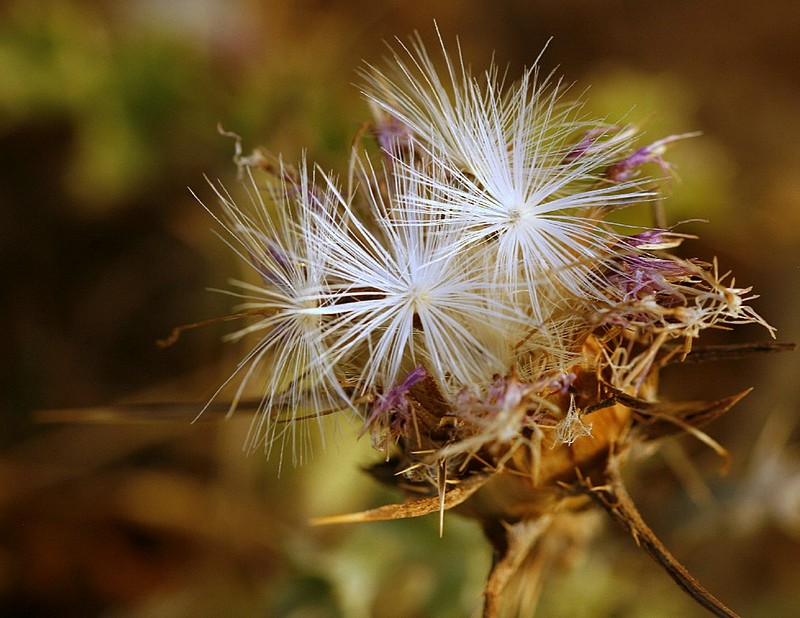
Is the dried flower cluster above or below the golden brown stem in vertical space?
above

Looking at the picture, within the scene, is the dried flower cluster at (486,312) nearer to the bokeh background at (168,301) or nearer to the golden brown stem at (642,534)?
the golden brown stem at (642,534)

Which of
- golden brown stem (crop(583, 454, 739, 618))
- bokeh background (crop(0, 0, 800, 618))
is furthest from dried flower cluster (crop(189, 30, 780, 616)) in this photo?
bokeh background (crop(0, 0, 800, 618))

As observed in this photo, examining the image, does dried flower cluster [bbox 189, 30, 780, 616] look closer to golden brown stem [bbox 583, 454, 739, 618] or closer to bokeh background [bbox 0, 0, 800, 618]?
golden brown stem [bbox 583, 454, 739, 618]

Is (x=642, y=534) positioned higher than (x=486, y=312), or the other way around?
(x=486, y=312)

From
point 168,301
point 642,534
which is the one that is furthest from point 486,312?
point 168,301

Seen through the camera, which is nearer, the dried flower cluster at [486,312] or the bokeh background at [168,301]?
the dried flower cluster at [486,312]

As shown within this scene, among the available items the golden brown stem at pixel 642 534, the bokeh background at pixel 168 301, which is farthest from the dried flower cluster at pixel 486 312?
the bokeh background at pixel 168 301

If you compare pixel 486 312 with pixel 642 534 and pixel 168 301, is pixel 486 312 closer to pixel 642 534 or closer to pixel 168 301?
pixel 642 534

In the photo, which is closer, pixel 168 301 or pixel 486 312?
pixel 486 312

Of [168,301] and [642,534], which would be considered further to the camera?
[168,301]
